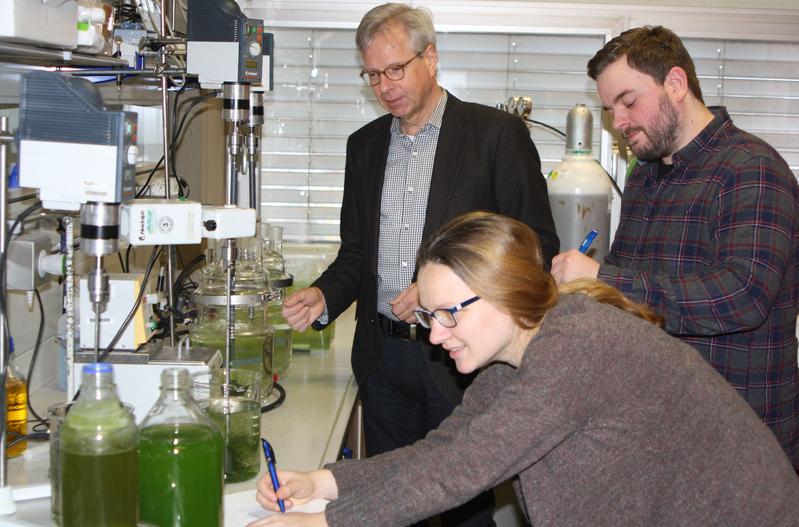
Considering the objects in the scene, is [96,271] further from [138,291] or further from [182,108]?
[182,108]

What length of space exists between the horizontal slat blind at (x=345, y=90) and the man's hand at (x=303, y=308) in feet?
4.41

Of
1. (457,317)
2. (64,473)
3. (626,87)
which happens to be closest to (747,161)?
(626,87)

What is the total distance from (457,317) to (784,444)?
108cm

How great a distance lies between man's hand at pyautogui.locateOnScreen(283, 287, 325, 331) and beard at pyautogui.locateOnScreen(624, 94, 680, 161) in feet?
2.96

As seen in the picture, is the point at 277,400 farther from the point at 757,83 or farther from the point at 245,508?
the point at 757,83

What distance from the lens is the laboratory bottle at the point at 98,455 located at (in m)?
1.22

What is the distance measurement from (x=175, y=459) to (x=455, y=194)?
4.29 ft

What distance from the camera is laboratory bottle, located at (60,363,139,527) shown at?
1.22m

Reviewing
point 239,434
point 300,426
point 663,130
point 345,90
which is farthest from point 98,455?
point 345,90

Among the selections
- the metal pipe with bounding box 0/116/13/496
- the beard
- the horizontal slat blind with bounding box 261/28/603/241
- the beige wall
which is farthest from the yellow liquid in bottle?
the beige wall

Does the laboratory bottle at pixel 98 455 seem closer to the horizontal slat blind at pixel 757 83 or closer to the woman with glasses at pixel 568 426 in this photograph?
the woman with glasses at pixel 568 426

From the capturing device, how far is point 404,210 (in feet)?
8.19

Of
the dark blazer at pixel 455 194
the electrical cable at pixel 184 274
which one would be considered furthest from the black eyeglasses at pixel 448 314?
the electrical cable at pixel 184 274

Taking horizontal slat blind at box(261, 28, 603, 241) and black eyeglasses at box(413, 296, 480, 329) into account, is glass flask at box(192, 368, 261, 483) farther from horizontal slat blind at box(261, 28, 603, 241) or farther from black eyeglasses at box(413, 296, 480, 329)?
horizontal slat blind at box(261, 28, 603, 241)
